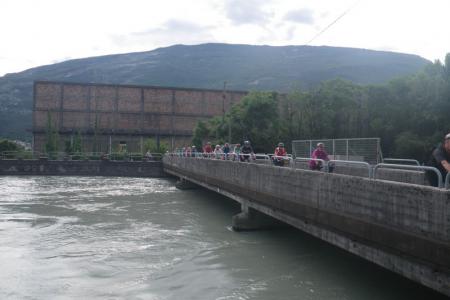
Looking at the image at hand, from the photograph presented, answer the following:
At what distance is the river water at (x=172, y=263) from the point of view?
991 centimetres

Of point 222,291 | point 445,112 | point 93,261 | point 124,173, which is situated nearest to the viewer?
point 222,291

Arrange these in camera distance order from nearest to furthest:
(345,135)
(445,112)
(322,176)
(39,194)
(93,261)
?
(322,176), (93,261), (39,194), (445,112), (345,135)

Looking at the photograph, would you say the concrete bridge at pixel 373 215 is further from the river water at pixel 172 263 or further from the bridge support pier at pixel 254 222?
the bridge support pier at pixel 254 222

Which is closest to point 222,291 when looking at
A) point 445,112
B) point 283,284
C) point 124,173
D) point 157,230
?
point 283,284

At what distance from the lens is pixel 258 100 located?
182 ft

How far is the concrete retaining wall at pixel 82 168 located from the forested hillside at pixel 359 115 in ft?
30.6

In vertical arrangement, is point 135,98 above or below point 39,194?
above

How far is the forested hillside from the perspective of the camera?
139ft

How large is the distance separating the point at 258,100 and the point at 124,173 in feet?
58.1

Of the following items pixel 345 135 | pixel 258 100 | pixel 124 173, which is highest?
pixel 258 100

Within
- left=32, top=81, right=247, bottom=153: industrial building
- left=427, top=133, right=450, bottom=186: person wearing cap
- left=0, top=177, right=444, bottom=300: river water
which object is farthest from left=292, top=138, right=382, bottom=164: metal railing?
left=32, top=81, right=247, bottom=153: industrial building

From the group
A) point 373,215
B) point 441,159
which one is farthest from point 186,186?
point 441,159

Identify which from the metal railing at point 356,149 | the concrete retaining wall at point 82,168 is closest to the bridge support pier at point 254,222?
the metal railing at point 356,149

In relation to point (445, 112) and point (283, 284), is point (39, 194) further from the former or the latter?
point (445, 112)
